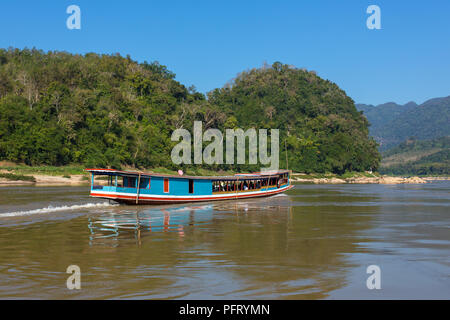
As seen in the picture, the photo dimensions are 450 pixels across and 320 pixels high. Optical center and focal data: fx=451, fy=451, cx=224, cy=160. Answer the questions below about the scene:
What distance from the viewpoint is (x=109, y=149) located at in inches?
3725

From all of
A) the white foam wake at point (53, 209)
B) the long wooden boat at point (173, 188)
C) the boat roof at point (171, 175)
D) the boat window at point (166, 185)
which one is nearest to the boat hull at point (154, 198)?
the long wooden boat at point (173, 188)

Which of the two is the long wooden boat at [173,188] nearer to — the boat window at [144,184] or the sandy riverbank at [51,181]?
the boat window at [144,184]

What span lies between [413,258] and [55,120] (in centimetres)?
8868

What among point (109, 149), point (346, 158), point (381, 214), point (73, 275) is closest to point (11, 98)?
point (109, 149)

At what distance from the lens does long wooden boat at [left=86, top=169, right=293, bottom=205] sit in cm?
3678

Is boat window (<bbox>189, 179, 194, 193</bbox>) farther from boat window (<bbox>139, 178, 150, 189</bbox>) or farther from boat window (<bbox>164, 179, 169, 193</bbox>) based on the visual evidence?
boat window (<bbox>139, 178, 150, 189</bbox>)

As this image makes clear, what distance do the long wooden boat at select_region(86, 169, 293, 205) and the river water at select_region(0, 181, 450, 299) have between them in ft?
21.9

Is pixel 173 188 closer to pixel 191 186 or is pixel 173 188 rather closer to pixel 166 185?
pixel 166 185

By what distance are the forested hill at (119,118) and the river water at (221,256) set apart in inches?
2426

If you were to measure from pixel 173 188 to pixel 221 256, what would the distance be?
78.3 feet

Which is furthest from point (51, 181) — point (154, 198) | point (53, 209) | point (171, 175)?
point (53, 209)

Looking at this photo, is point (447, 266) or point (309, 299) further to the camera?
point (447, 266)

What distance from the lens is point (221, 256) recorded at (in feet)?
54.2
